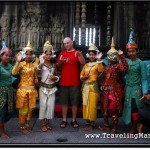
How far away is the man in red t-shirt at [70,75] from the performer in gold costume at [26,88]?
488 millimetres

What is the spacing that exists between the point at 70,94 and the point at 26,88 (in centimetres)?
77

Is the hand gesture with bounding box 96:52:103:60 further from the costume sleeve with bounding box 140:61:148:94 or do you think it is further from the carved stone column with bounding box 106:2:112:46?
the carved stone column with bounding box 106:2:112:46

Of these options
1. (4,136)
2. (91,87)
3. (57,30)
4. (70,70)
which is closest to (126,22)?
(57,30)

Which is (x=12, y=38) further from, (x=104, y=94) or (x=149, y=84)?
(x=149, y=84)

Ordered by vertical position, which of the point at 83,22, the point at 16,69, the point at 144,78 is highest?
the point at 83,22

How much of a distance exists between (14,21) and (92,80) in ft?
9.80

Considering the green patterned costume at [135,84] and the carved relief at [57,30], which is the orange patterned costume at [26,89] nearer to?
the green patterned costume at [135,84]

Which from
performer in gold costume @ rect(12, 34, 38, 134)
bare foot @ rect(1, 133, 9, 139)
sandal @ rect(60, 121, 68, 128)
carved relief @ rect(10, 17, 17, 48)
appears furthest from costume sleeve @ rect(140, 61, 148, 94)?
carved relief @ rect(10, 17, 17, 48)

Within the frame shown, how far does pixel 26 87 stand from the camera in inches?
210

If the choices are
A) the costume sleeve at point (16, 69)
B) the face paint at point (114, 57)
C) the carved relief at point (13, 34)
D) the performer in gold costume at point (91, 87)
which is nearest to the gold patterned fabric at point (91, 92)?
the performer in gold costume at point (91, 87)

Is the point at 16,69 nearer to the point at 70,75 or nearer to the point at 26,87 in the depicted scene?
the point at 26,87

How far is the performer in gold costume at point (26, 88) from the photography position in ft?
17.3

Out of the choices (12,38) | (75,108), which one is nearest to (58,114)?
(75,108)

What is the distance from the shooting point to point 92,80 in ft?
17.8
